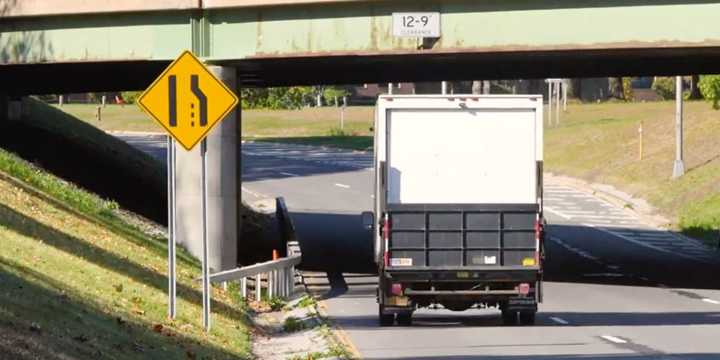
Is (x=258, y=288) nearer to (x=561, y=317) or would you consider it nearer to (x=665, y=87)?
(x=561, y=317)

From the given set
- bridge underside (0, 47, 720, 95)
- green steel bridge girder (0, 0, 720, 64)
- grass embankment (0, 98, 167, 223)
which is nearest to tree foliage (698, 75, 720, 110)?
bridge underside (0, 47, 720, 95)

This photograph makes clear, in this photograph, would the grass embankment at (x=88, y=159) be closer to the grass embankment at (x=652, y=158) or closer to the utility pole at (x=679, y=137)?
the grass embankment at (x=652, y=158)

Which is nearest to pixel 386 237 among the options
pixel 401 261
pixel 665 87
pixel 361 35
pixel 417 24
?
pixel 401 261

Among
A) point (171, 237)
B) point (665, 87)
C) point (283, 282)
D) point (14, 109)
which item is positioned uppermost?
point (14, 109)

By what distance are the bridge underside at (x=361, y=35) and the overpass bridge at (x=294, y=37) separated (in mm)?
19

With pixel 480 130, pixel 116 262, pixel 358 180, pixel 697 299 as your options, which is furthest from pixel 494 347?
pixel 358 180

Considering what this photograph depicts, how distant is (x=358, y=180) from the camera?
67.1 m

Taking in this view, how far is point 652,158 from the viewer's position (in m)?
62.9

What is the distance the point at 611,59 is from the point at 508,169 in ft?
30.2

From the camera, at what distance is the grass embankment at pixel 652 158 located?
169 feet

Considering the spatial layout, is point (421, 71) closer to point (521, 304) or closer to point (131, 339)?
point (521, 304)

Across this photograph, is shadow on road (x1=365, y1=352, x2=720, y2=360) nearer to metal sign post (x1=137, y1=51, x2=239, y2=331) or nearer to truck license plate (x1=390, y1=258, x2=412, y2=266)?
metal sign post (x1=137, y1=51, x2=239, y2=331)

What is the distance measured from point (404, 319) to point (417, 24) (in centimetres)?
700

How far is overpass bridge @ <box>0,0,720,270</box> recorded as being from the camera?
29.0 metres
